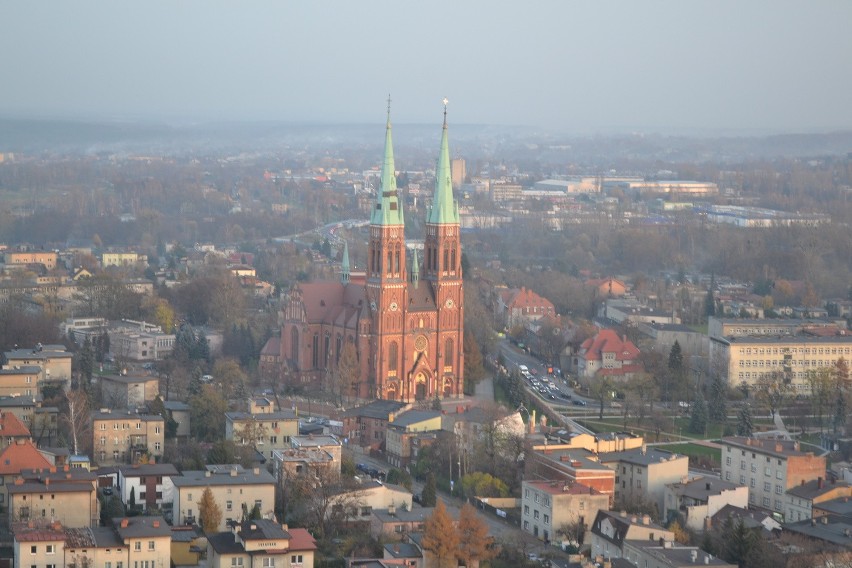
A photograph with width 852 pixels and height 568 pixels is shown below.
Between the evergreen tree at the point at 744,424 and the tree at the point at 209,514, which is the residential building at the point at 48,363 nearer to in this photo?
the tree at the point at 209,514

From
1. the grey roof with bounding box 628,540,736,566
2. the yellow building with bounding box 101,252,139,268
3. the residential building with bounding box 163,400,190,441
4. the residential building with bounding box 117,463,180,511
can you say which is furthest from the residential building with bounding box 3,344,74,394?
the yellow building with bounding box 101,252,139,268

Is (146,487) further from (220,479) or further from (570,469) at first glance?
(570,469)

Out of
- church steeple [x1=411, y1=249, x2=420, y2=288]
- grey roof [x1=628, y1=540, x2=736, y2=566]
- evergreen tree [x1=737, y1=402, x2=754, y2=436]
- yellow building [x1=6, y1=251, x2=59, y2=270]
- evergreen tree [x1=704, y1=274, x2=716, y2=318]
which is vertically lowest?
yellow building [x1=6, y1=251, x2=59, y2=270]

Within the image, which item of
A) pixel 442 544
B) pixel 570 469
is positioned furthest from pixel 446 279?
pixel 442 544

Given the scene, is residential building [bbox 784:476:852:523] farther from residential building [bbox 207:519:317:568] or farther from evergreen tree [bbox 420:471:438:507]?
residential building [bbox 207:519:317:568]

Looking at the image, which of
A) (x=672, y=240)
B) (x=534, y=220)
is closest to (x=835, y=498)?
(x=672, y=240)

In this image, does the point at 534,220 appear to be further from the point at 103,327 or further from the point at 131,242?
the point at 103,327
